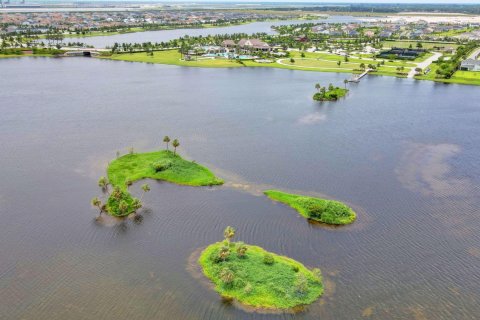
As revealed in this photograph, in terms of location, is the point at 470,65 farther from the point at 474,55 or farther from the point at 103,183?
the point at 103,183

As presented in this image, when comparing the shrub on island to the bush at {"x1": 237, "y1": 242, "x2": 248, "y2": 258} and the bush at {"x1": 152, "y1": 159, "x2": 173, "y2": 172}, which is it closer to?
the bush at {"x1": 152, "y1": 159, "x2": 173, "y2": 172}

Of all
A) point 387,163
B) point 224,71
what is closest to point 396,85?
point 224,71

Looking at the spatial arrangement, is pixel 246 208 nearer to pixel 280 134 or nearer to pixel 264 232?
pixel 264 232

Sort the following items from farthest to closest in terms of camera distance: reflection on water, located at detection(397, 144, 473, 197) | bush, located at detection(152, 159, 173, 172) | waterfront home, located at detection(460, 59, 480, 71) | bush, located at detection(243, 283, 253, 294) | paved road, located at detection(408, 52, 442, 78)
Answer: waterfront home, located at detection(460, 59, 480, 71), paved road, located at detection(408, 52, 442, 78), bush, located at detection(152, 159, 173, 172), reflection on water, located at detection(397, 144, 473, 197), bush, located at detection(243, 283, 253, 294)

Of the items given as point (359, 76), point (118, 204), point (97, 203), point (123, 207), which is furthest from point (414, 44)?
point (97, 203)

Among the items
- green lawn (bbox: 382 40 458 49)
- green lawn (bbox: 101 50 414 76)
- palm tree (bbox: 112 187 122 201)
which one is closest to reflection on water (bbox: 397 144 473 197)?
palm tree (bbox: 112 187 122 201)

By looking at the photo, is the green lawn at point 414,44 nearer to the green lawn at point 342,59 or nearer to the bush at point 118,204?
the green lawn at point 342,59
